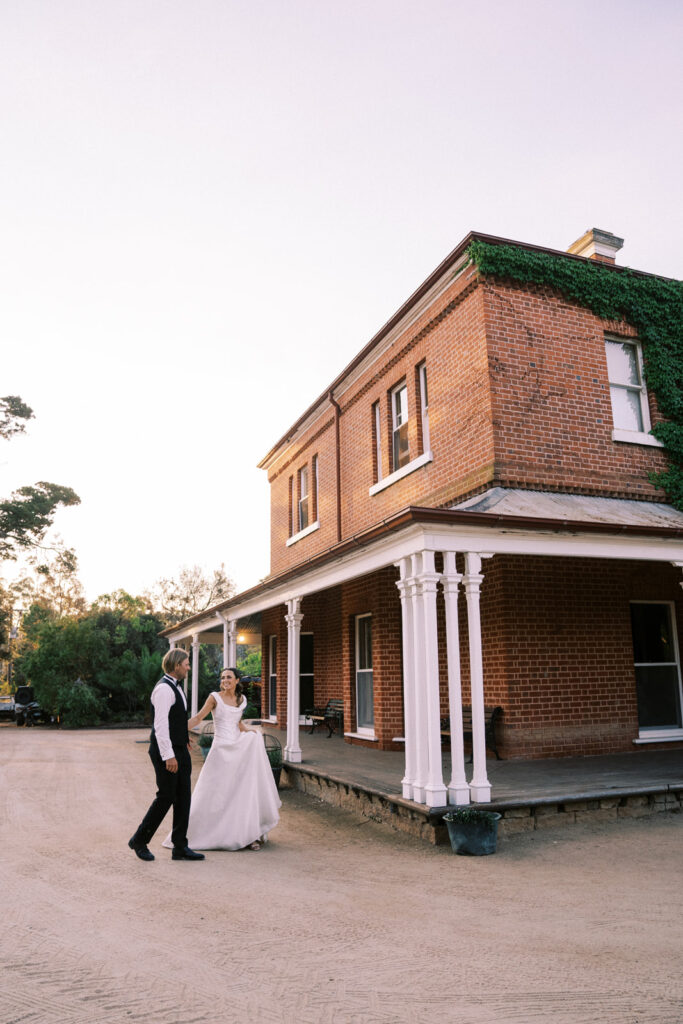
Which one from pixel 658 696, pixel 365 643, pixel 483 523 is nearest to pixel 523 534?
pixel 483 523

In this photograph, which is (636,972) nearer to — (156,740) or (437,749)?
(437,749)

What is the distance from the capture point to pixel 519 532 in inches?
289

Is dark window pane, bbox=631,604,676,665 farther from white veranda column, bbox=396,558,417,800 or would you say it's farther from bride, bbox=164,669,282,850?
bride, bbox=164,669,282,850

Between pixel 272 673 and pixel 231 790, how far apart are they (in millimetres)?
11652

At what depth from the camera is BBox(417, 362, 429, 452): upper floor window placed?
11.2 m

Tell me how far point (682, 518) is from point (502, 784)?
459cm

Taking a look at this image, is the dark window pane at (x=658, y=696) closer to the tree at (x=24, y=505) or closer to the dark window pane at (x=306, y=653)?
the dark window pane at (x=306, y=653)

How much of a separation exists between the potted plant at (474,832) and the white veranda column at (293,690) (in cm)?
471

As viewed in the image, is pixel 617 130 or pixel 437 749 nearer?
pixel 437 749

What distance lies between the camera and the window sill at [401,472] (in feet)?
35.8

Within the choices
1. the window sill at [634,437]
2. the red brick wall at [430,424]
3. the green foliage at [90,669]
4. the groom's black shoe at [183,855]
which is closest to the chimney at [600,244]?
the red brick wall at [430,424]

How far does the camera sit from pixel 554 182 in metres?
10.6

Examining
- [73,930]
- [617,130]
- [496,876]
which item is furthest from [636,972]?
[617,130]

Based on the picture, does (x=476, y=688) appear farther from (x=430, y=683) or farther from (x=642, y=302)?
(x=642, y=302)
